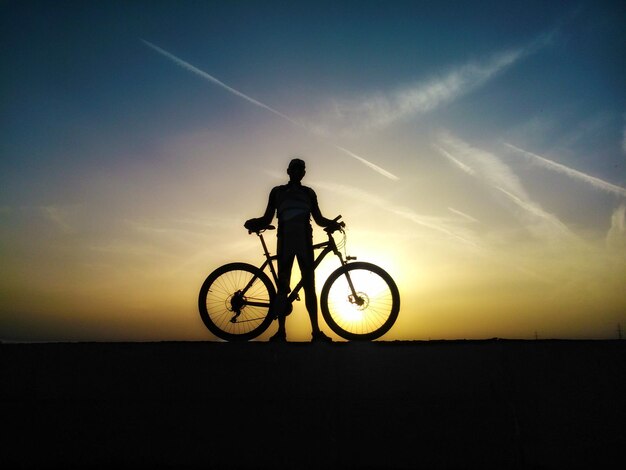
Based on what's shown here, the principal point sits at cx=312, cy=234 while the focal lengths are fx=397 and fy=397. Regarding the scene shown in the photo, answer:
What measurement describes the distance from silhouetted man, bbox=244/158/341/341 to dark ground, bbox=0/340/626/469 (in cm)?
130

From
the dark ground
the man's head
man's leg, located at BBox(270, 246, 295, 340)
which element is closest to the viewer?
the dark ground

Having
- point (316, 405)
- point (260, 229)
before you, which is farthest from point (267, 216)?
point (316, 405)

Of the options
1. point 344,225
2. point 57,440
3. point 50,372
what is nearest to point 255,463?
point 57,440

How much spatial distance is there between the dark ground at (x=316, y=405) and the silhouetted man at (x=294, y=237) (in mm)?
1299

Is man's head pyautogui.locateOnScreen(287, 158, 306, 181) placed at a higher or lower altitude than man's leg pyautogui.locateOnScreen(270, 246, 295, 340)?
higher

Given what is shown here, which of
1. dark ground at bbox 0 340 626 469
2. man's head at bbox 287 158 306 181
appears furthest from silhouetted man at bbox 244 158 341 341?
dark ground at bbox 0 340 626 469

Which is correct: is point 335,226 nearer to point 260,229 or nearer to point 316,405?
point 260,229

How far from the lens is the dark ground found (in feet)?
11.8

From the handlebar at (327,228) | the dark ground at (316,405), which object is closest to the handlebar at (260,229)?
the handlebar at (327,228)

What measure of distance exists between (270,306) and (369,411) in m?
2.23

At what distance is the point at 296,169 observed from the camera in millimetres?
5719

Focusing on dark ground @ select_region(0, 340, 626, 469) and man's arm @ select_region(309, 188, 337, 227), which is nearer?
dark ground @ select_region(0, 340, 626, 469)

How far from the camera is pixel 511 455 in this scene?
3.56 meters

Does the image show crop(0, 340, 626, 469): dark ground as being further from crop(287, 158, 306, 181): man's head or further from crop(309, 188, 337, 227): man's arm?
crop(287, 158, 306, 181): man's head
